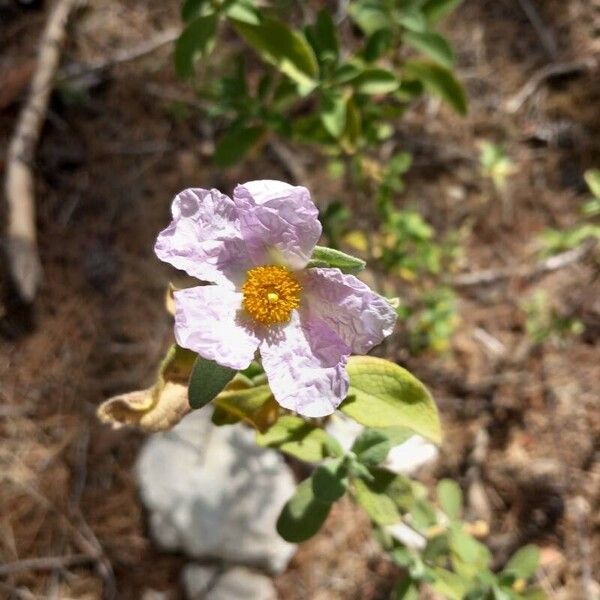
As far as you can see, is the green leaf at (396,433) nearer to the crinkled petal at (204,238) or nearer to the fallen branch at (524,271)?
the crinkled petal at (204,238)

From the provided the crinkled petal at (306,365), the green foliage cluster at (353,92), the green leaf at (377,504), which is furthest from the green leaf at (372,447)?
the green foliage cluster at (353,92)

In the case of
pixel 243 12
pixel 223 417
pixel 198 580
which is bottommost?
pixel 198 580

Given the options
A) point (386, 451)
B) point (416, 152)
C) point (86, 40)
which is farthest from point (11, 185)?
point (386, 451)

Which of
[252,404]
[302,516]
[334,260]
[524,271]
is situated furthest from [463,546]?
[524,271]

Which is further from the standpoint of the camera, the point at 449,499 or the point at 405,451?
the point at 405,451

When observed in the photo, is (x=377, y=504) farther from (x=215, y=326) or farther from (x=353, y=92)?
(x=353, y=92)

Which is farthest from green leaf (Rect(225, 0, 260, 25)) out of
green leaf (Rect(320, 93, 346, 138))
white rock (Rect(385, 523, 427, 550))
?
white rock (Rect(385, 523, 427, 550))
